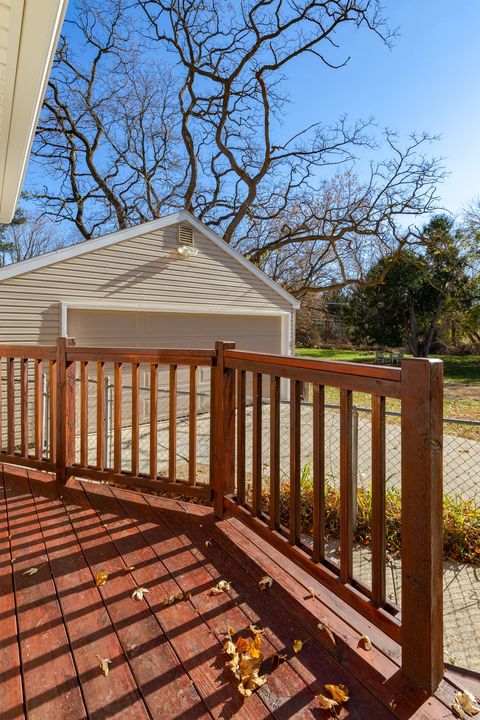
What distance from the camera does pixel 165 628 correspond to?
5.03 ft

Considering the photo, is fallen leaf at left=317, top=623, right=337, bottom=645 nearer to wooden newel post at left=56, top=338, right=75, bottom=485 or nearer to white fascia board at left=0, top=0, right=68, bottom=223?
wooden newel post at left=56, top=338, right=75, bottom=485

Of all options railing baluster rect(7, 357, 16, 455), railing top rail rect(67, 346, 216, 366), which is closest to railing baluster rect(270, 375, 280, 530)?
railing top rail rect(67, 346, 216, 366)

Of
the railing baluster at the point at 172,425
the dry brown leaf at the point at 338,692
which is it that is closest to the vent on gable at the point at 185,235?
the railing baluster at the point at 172,425

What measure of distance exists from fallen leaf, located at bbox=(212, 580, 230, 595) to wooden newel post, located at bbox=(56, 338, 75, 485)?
1.61m

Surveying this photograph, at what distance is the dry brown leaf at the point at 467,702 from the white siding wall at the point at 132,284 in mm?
6062

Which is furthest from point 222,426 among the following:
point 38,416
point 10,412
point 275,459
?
point 10,412

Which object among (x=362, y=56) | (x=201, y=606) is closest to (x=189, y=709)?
(x=201, y=606)

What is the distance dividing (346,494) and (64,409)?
6.96ft

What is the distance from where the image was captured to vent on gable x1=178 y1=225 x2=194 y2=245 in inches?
295

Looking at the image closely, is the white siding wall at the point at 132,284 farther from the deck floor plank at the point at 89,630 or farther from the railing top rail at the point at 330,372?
the railing top rail at the point at 330,372

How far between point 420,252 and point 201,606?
1664cm

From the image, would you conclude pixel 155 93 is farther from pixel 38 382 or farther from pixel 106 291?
pixel 38 382

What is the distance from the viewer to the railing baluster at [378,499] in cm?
138

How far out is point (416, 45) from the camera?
973 cm
